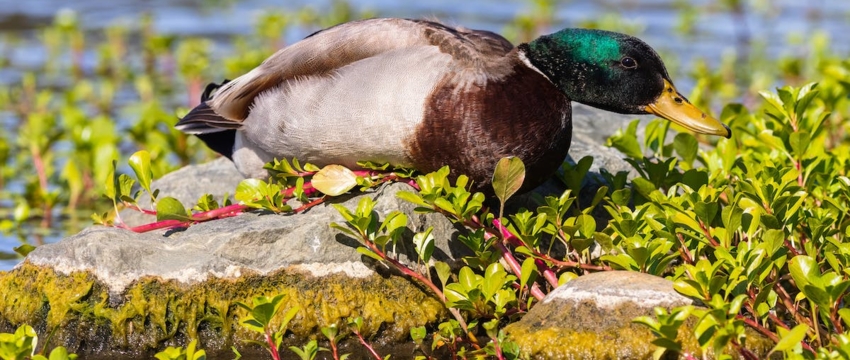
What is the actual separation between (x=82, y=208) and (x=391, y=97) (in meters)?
2.86

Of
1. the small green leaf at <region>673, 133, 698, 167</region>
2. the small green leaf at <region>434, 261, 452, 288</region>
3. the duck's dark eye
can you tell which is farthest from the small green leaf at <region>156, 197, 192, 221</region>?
the small green leaf at <region>673, 133, 698, 167</region>

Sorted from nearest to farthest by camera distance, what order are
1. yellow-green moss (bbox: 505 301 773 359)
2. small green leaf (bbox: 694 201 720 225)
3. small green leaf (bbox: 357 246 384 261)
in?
yellow-green moss (bbox: 505 301 773 359), small green leaf (bbox: 694 201 720 225), small green leaf (bbox: 357 246 384 261)

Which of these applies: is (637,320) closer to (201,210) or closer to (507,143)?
(507,143)

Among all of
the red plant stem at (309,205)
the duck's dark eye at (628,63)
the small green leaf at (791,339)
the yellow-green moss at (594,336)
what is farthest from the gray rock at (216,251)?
Answer: the small green leaf at (791,339)

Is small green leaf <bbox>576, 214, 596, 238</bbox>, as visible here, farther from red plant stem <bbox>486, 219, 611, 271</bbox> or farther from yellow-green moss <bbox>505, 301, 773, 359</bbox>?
yellow-green moss <bbox>505, 301, 773, 359</bbox>

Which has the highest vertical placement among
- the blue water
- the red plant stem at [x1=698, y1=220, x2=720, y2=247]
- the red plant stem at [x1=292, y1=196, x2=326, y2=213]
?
the red plant stem at [x1=698, y1=220, x2=720, y2=247]

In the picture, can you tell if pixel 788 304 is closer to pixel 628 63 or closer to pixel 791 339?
pixel 791 339

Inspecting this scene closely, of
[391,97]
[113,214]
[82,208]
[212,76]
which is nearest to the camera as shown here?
[391,97]

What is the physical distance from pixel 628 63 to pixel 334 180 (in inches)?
48.6

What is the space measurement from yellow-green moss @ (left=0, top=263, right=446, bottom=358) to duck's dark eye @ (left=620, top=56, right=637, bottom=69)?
123 cm

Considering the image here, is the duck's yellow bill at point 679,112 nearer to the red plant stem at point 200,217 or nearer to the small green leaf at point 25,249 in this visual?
the red plant stem at point 200,217

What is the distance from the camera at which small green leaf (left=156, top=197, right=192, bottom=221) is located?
4.47m

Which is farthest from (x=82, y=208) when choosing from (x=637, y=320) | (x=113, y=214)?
(x=637, y=320)

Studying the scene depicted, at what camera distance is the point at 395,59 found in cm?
469
